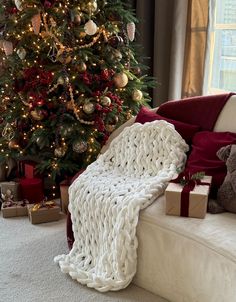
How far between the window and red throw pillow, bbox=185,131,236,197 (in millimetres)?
1065

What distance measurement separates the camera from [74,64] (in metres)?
2.65

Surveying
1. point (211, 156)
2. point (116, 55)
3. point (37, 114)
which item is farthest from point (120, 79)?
point (211, 156)

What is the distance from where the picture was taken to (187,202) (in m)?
1.73

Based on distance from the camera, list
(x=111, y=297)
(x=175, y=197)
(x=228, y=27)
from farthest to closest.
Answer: (x=228, y=27)
(x=111, y=297)
(x=175, y=197)

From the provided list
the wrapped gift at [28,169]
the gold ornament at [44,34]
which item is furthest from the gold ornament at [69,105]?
the wrapped gift at [28,169]

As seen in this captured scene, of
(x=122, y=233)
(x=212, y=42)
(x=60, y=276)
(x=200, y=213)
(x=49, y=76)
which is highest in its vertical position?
(x=212, y=42)

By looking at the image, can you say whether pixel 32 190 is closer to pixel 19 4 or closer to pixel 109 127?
pixel 109 127

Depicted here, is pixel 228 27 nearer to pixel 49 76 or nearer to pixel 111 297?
pixel 49 76

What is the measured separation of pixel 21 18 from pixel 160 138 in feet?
4.21

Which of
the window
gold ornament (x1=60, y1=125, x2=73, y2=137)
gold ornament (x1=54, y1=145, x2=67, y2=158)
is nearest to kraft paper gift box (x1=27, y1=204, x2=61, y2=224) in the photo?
gold ornament (x1=54, y1=145, x2=67, y2=158)

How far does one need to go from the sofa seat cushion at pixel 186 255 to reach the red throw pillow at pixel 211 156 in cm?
22

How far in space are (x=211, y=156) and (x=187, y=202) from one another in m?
0.40

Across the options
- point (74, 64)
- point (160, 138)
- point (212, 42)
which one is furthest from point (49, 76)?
point (212, 42)

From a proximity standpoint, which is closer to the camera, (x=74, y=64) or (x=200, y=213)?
(x=200, y=213)
